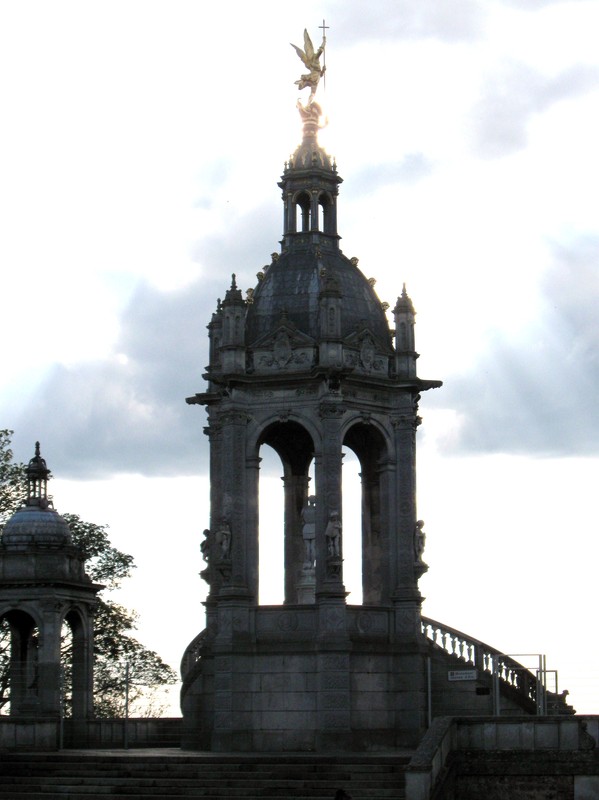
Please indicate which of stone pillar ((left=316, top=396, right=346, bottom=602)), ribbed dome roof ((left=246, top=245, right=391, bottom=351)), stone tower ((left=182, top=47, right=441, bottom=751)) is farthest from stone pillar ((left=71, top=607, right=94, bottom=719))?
ribbed dome roof ((left=246, top=245, right=391, bottom=351))

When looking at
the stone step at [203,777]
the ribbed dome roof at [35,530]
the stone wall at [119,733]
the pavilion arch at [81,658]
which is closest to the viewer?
the stone step at [203,777]

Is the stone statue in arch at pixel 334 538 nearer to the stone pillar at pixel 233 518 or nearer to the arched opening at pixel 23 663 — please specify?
the stone pillar at pixel 233 518

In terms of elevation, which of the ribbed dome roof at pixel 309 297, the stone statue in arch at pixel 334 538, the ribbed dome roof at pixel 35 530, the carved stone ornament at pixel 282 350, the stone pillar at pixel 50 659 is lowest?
the stone pillar at pixel 50 659

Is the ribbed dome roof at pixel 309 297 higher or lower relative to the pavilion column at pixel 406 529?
higher

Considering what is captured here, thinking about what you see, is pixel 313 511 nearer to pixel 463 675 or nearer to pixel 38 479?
pixel 463 675

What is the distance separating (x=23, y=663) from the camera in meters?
59.8

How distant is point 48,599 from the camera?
5622 centimetres

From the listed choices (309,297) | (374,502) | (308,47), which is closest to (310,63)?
(308,47)

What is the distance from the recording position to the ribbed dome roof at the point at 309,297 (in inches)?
2084

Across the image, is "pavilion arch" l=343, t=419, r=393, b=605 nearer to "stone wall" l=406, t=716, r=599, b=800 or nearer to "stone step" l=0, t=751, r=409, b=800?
"stone step" l=0, t=751, r=409, b=800

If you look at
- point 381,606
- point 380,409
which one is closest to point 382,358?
point 380,409

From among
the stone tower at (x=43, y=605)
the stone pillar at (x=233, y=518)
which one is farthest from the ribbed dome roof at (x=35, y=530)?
the stone pillar at (x=233, y=518)

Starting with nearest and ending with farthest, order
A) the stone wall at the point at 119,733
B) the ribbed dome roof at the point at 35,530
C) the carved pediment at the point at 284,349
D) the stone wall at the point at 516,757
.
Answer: the stone wall at the point at 516,757 → the carved pediment at the point at 284,349 → the stone wall at the point at 119,733 → the ribbed dome roof at the point at 35,530

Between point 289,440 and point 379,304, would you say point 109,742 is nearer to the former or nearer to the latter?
point 289,440
